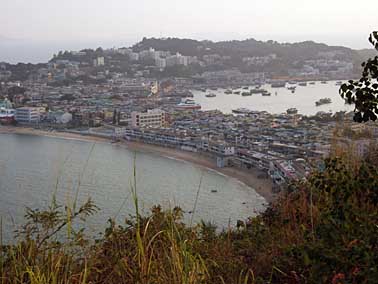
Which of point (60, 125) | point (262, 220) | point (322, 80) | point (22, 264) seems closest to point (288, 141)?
point (60, 125)

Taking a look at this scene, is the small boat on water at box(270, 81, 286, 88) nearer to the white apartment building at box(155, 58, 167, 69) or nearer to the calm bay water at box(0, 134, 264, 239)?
the white apartment building at box(155, 58, 167, 69)

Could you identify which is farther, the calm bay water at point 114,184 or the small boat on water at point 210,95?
the small boat on water at point 210,95

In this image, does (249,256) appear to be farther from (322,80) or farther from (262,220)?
(322,80)

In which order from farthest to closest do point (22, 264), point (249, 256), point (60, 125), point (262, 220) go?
point (60, 125), point (262, 220), point (249, 256), point (22, 264)

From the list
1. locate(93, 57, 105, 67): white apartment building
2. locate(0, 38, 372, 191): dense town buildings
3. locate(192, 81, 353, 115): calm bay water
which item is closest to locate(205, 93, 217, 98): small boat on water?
locate(192, 81, 353, 115): calm bay water

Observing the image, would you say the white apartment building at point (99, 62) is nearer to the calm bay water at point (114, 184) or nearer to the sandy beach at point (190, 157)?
the sandy beach at point (190, 157)

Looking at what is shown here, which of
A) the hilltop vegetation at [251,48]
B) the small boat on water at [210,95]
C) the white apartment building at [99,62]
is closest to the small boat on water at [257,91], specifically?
the small boat on water at [210,95]

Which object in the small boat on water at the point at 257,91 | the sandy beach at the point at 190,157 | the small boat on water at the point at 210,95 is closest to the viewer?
the sandy beach at the point at 190,157
